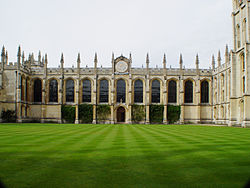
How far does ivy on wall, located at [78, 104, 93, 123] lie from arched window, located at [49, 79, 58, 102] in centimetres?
610

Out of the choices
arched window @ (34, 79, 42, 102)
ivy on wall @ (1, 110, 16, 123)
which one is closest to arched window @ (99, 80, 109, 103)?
arched window @ (34, 79, 42, 102)

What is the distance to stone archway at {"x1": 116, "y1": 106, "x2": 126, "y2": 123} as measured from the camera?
49.1 metres

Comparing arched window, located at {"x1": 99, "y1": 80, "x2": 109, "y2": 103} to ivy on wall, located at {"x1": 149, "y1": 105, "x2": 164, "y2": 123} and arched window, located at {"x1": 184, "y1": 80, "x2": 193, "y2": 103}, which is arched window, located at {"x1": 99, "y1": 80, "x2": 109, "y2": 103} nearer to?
ivy on wall, located at {"x1": 149, "y1": 105, "x2": 164, "y2": 123}

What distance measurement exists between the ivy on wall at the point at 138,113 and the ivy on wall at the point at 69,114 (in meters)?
A: 12.2

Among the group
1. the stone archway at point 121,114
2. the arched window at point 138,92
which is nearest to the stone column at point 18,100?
the stone archway at point 121,114

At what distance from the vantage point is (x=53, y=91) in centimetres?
4947

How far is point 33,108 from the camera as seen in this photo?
1917 inches

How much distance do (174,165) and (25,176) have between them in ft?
15.5

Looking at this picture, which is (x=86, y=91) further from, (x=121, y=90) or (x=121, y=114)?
(x=121, y=114)

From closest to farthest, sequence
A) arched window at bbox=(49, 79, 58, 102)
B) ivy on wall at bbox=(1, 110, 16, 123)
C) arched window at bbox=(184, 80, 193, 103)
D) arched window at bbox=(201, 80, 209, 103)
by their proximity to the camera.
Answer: ivy on wall at bbox=(1, 110, 16, 123)
arched window at bbox=(201, 80, 209, 103)
arched window at bbox=(184, 80, 193, 103)
arched window at bbox=(49, 79, 58, 102)

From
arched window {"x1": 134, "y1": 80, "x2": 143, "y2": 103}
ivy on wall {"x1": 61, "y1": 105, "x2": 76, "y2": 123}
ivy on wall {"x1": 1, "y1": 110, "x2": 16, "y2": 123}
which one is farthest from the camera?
arched window {"x1": 134, "y1": 80, "x2": 143, "y2": 103}

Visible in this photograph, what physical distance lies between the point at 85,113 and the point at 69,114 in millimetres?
3317

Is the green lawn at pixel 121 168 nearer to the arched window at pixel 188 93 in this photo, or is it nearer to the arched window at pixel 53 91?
the arched window at pixel 188 93

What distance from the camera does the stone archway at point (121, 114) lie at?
49.1m
